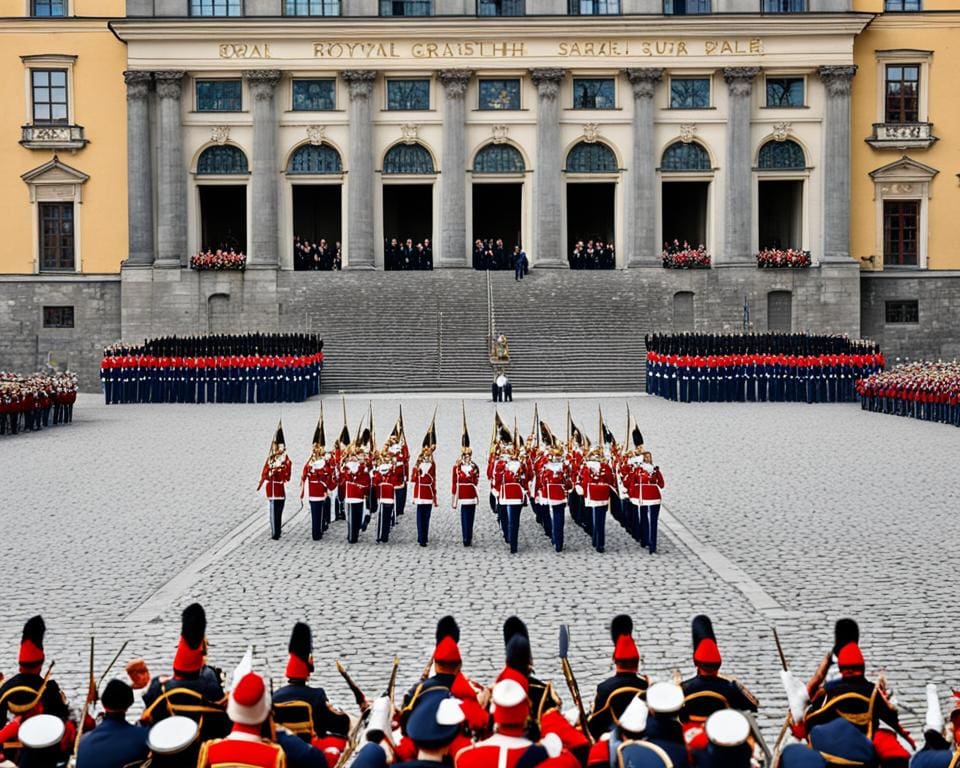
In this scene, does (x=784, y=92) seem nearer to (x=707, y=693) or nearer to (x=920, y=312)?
(x=920, y=312)

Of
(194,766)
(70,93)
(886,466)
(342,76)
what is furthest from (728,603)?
(70,93)

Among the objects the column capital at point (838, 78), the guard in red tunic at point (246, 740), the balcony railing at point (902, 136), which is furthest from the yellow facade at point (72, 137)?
the guard in red tunic at point (246, 740)

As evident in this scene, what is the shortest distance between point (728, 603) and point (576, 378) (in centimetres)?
2904

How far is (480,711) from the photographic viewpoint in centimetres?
592

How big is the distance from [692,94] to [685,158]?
2535 millimetres

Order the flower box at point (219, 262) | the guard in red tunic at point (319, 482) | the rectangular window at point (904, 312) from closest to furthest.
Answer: the guard in red tunic at point (319, 482) < the flower box at point (219, 262) < the rectangular window at point (904, 312)

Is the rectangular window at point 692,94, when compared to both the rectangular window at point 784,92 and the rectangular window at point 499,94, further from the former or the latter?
the rectangular window at point 499,94

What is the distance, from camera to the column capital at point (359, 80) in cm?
4941

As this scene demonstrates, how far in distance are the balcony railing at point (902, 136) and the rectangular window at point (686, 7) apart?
8331 mm

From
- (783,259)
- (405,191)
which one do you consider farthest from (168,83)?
(783,259)

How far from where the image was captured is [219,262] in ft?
160

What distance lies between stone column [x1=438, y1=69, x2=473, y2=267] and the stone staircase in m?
1.45

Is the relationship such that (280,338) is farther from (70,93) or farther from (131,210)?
(70,93)

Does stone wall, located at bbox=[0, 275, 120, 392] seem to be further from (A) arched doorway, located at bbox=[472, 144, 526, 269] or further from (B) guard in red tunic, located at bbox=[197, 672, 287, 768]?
(B) guard in red tunic, located at bbox=[197, 672, 287, 768]
